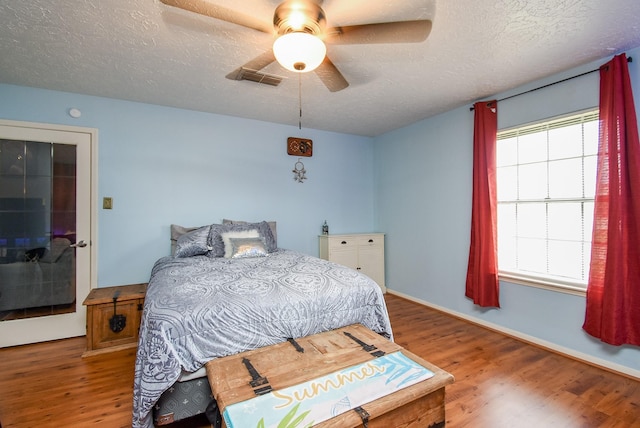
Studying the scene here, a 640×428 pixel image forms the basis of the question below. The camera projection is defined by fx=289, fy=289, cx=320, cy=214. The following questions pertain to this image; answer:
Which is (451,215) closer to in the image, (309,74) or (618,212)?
(618,212)

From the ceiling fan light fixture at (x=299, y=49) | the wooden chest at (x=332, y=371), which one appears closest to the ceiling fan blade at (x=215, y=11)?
the ceiling fan light fixture at (x=299, y=49)

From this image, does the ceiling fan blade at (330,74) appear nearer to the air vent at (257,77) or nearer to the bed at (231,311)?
the air vent at (257,77)

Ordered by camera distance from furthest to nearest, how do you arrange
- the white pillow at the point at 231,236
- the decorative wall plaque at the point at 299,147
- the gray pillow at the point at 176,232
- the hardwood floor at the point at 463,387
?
the decorative wall plaque at the point at 299,147, the gray pillow at the point at 176,232, the white pillow at the point at 231,236, the hardwood floor at the point at 463,387

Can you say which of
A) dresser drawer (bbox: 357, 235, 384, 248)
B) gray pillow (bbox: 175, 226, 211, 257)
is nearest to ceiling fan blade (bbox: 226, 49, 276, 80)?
gray pillow (bbox: 175, 226, 211, 257)

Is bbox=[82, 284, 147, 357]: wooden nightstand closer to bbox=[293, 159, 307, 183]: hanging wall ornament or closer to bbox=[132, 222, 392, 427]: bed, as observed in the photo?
bbox=[132, 222, 392, 427]: bed

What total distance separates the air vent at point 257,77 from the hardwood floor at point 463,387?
2.24 m

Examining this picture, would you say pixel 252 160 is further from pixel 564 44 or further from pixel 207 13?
pixel 564 44

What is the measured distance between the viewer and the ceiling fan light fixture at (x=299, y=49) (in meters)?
1.47

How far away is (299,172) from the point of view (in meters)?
4.07

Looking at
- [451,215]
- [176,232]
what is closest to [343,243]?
[451,215]

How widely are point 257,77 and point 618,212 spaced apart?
2.90 meters

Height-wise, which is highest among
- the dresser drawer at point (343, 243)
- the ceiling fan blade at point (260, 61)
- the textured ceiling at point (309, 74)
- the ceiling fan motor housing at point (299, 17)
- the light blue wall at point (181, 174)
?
the textured ceiling at point (309, 74)

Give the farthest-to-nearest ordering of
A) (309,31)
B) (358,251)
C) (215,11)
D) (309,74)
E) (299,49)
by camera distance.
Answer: (358,251) → (309,74) → (309,31) → (299,49) → (215,11)

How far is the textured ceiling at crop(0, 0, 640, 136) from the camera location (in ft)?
5.58
